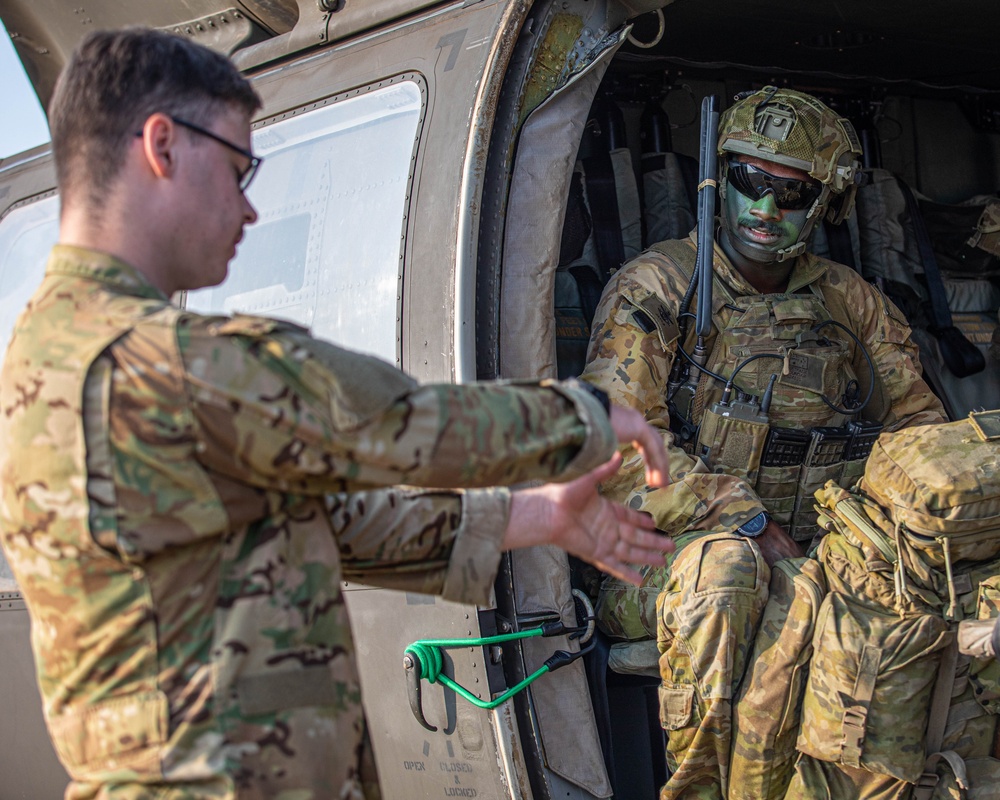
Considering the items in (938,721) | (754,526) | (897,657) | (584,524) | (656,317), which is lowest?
(938,721)

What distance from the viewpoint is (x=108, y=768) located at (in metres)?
1.29

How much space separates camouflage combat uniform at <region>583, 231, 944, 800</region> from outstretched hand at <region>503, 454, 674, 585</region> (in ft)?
3.32

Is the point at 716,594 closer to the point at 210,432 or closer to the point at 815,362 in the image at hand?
the point at 815,362

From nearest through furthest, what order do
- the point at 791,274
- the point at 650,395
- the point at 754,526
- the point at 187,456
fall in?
the point at 187,456 → the point at 754,526 → the point at 650,395 → the point at 791,274

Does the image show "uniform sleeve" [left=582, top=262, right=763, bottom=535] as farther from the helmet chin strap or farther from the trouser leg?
the helmet chin strap

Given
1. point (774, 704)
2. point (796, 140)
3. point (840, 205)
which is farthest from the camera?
point (840, 205)

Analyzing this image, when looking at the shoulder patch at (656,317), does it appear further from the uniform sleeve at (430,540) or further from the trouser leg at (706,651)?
the uniform sleeve at (430,540)

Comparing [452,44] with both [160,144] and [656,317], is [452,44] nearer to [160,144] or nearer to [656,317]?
[656,317]

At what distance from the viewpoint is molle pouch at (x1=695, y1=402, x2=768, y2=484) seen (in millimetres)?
3213

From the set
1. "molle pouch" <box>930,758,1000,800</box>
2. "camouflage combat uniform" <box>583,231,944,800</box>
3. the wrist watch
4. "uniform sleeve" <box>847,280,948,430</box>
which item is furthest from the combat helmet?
"molle pouch" <box>930,758,1000,800</box>

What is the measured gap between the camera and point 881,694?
2369 mm

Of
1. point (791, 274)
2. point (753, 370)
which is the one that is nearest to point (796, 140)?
point (791, 274)

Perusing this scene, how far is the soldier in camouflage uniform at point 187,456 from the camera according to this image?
Result: 1.28 metres

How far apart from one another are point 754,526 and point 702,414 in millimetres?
515
